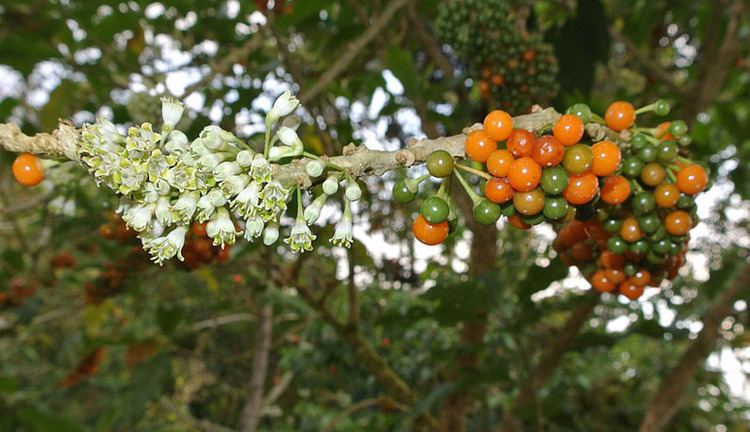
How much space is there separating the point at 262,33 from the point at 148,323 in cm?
455

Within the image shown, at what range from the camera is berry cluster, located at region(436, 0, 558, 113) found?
2.30 m

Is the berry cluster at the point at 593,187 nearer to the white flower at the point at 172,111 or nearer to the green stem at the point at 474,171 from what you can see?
the green stem at the point at 474,171

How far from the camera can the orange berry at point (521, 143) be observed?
0.88 metres

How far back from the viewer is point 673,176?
3.67ft

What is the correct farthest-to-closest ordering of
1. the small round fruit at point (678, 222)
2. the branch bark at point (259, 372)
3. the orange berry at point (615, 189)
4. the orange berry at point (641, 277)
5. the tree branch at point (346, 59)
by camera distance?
the branch bark at point (259, 372), the tree branch at point (346, 59), the orange berry at point (641, 277), the small round fruit at point (678, 222), the orange berry at point (615, 189)

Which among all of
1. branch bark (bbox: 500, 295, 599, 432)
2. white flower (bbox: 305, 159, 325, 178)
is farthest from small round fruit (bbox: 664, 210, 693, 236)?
branch bark (bbox: 500, 295, 599, 432)

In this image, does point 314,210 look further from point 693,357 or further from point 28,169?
point 693,357

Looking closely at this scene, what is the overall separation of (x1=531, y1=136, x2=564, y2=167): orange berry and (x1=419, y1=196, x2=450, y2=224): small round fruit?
158mm

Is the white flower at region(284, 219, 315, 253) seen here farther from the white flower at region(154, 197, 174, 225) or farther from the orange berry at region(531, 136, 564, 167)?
the orange berry at region(531, 136, 564, 167)

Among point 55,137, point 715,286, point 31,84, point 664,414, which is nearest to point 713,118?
point 715,286

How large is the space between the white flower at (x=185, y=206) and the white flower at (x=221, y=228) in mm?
41

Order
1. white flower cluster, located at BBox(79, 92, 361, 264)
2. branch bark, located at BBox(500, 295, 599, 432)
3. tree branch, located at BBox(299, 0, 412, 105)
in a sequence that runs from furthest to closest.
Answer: branch bark, located at BBox(500, 295, 599, 432) → tree branch, located at BBox(299, 0, 412, 105) → white flower cluster, located at BBox(79, 92, 361, 264)

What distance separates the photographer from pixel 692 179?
1.09 m

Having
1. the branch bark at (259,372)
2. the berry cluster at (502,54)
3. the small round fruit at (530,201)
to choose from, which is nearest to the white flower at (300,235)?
the small round fruit at (530,201)
